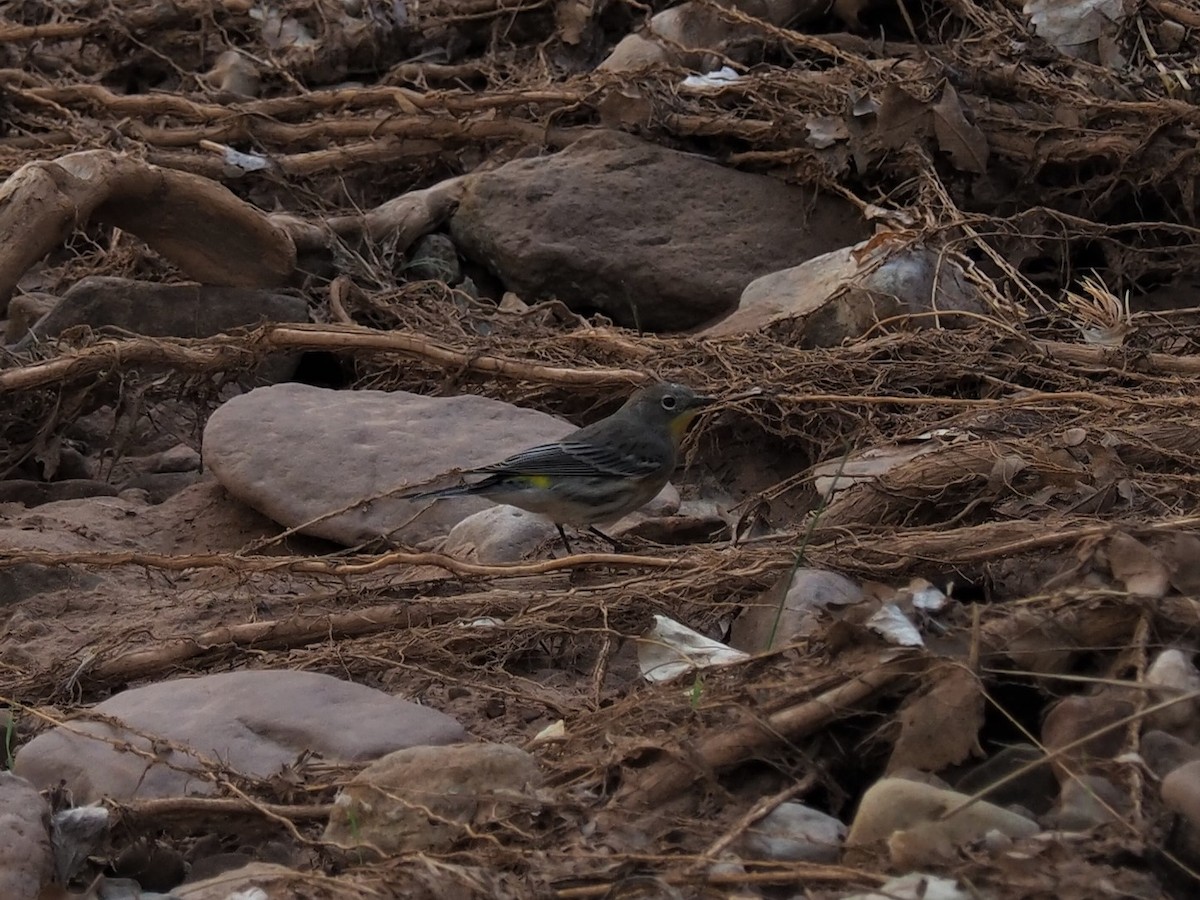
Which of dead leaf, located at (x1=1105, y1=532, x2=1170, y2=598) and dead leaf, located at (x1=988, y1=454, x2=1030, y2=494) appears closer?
dead leaf, located at (x1=1105, y1=532, x2=1170, y2=598)

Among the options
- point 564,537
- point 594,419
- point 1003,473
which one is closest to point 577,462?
point 564,537

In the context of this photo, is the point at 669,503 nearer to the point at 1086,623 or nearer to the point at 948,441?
the point at 948,441

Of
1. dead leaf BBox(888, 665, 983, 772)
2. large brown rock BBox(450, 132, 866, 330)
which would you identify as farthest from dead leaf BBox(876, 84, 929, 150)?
dead leaf BBox(888, 665, 983, 772)

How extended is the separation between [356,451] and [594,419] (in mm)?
1171

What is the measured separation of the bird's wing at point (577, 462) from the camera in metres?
5.19

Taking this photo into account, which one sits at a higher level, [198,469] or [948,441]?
[948,441]

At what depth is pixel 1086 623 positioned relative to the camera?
3.02m

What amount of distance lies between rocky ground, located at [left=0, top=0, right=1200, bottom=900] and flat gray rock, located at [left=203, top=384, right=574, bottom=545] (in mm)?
21

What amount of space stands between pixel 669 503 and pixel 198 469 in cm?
197

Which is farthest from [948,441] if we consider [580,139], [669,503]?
[580,139]

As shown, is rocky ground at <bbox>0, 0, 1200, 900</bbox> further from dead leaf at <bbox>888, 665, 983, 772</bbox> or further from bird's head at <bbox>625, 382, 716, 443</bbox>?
bird's head at <bbox>625, 382, 716, 443</bbox>

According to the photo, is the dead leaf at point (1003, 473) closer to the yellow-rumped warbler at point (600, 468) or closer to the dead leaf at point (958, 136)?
the yellow-rumped warbler at point (600, 468)

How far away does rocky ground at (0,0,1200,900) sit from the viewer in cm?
288

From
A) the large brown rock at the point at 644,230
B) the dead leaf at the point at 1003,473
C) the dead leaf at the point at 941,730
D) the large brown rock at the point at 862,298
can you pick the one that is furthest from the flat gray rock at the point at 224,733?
the large brown rock at the point at 644,230
